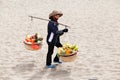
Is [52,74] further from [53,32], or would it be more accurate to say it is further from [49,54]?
[53,32]

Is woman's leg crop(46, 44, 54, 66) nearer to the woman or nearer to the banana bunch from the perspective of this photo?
the woman

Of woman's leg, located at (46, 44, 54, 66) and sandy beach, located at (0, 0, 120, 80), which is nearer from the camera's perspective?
sandy beach, located at (0, 0, 120, 80)

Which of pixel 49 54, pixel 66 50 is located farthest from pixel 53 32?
pixel 49 54

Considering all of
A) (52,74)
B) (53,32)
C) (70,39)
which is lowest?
(52,74)

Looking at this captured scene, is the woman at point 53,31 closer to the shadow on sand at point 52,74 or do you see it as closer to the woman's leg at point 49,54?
the woman's leg at point 49,54

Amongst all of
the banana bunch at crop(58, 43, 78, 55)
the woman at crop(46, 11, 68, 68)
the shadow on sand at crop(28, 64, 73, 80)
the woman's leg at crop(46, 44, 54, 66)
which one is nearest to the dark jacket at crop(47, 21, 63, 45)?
the woman at crop(46, 11, 68, 68)

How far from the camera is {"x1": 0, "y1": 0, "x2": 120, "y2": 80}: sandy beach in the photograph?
10.1 metres

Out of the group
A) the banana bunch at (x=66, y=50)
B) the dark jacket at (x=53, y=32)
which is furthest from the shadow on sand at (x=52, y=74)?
the dark jacket at (x=53, y=32)

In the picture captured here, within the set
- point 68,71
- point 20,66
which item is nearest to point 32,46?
point 20,66

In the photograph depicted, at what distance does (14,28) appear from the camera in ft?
51.1

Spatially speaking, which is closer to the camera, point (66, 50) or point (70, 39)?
point (66, 50)

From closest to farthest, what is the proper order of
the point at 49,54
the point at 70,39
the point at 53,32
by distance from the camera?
the point at 53,32
the point at 49,54
the point at 70,39

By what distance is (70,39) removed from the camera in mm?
13812

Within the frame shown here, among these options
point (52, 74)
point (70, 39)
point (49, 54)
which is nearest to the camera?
point (52, 74)
